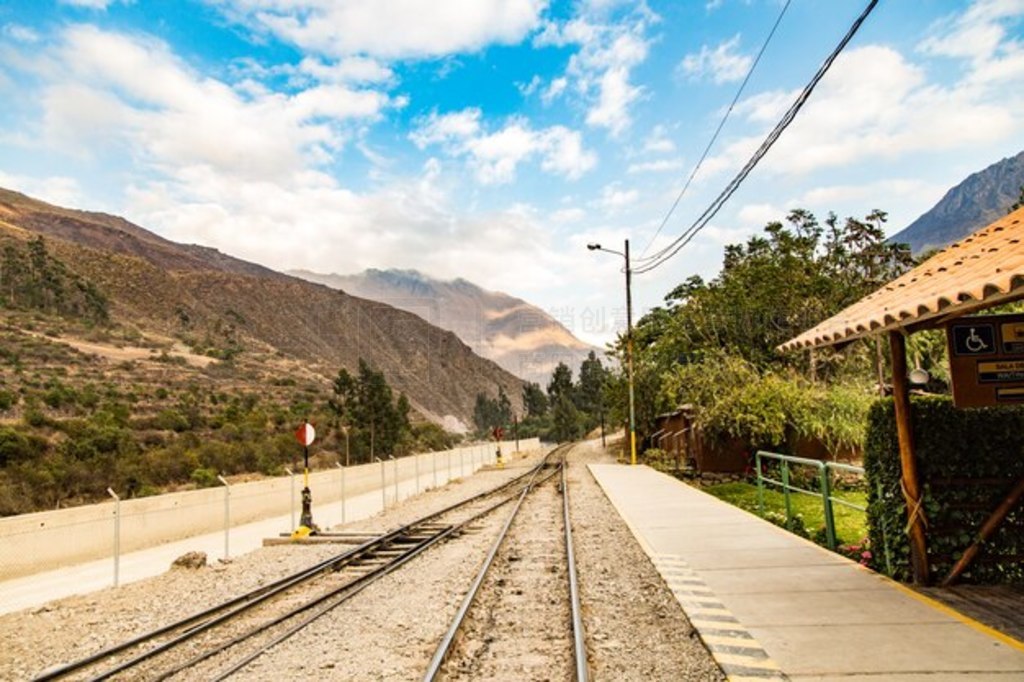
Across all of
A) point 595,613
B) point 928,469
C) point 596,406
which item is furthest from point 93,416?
point 596,406

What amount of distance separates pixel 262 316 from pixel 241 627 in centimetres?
11940

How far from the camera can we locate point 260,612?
8.57 metres

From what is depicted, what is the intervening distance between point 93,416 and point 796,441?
1518 inches

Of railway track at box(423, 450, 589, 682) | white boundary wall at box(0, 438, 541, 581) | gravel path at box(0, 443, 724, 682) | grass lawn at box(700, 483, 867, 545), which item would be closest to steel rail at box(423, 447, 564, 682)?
railway track at box(423, 450, 589, 682)

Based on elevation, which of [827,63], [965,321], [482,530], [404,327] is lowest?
[482,530]

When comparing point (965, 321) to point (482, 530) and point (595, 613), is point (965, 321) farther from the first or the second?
point (482, 530)

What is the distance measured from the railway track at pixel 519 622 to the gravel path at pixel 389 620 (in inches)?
3.9

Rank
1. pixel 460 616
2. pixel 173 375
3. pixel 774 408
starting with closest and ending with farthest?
1. pixel 460 616
2. pixel 774 408
3. pixel 173 375

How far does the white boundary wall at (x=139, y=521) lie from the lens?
11945 mm

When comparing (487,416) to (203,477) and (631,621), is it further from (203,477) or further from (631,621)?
(631,621)

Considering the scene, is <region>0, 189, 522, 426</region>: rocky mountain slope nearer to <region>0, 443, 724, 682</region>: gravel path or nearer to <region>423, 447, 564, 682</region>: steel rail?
<region>0, 443, 724, 682</region>: gravel path

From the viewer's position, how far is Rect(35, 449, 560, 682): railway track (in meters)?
6.52

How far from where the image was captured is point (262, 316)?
11956cm

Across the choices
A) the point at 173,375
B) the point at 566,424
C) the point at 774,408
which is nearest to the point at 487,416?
the point at 566,424
